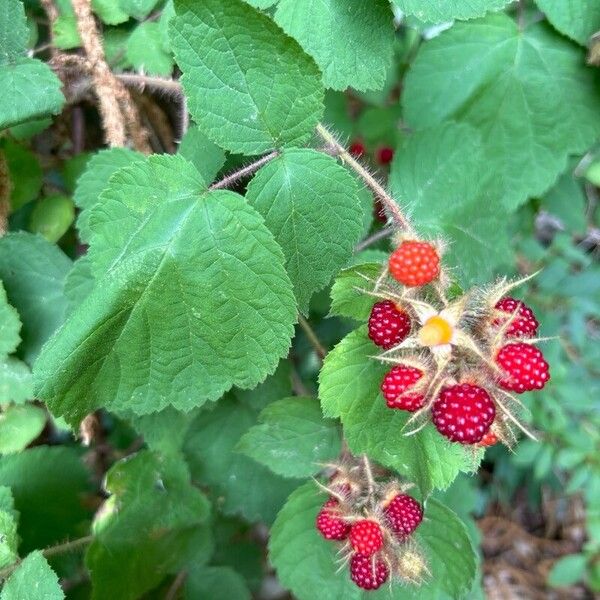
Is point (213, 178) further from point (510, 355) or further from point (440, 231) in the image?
point (510, 355)

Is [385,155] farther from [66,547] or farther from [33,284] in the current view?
[66,547]

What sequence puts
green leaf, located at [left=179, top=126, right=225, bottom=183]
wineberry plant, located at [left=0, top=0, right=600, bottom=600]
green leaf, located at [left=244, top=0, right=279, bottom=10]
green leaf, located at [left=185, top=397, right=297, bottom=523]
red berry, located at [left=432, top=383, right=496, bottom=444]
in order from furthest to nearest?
green leaf, located at [left=185, top=397, right=297, bottom=523]
green leaf, located at [left=179, top=126, right=225, bottom=183]
green leaf, located at [left=244, top=0, right=279, bottom=10]
wineberry plant, located at [left=0, top=0, right=600, bottom=600]
red berry, located at [left=432, top=383, right=496, bottom=444]

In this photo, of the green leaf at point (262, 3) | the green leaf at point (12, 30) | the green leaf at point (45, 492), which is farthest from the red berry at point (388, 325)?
the green leaf at point (45, 492)

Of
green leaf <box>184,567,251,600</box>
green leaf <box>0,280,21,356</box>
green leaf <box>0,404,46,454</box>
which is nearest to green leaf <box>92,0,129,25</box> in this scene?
green leaf <box>0,280,21,356</box>

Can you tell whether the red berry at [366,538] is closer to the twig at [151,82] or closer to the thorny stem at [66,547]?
the thorny stem at [66,547]

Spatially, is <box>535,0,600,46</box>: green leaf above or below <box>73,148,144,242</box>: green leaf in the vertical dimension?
above

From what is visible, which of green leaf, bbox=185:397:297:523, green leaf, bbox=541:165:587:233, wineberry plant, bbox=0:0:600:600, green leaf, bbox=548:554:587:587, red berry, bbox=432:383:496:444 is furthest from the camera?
green leaf, bbox=548:554:587:587

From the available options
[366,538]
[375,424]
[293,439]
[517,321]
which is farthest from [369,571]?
[517,321]

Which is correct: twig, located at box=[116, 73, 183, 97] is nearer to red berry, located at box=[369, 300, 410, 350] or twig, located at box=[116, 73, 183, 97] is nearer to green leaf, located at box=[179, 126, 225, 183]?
green leaf, located at box=[179, 126, 225, 183]
